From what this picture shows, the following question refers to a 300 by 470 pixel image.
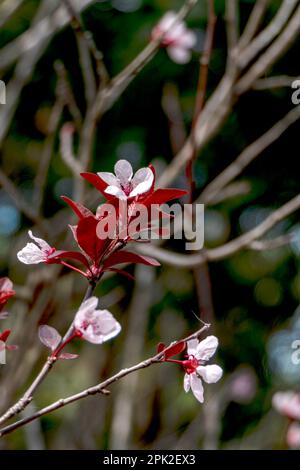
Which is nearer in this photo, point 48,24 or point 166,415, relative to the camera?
point 48,24

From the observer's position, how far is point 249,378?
2.70 metres

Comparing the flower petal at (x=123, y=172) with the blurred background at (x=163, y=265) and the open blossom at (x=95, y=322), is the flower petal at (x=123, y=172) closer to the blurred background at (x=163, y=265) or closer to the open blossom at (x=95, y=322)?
the open blossom at (x=95, y=322)

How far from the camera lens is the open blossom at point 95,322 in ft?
1.74

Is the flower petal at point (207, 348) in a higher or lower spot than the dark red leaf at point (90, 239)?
lower

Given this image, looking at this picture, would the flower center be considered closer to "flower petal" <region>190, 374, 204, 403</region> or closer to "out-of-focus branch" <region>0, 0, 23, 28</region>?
"flower petal" <region>190, 374, 204, 403</region>

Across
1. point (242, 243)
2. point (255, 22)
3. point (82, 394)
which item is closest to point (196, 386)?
point (82, 394)

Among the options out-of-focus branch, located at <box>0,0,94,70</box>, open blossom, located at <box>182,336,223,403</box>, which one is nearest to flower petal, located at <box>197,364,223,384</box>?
open blossom, located at <box>182,336,223,403</box>

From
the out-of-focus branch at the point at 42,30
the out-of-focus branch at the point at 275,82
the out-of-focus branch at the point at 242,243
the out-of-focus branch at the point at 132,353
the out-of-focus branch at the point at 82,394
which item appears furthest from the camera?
the out-of-focus branch at the point at 132,353

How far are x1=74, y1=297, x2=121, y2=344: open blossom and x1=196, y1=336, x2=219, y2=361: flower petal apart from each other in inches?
4.6

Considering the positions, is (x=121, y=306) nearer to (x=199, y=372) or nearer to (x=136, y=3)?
(x=136, y=3)

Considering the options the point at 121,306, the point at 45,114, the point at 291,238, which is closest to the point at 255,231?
the point at 291,238

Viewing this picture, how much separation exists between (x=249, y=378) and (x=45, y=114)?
1558 millimetres

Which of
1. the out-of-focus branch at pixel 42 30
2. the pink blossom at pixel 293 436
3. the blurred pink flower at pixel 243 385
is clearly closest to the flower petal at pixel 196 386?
the out-of-focus branch at pixel 42 30

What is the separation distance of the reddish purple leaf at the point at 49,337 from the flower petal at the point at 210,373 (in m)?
0.15
